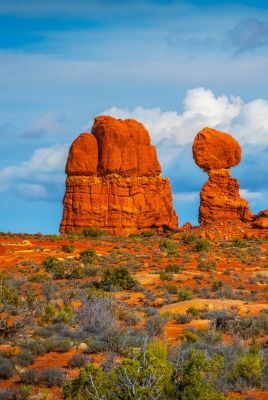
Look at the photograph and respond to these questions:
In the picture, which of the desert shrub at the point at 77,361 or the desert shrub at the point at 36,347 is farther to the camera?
the desert shrub at the point at 36,347

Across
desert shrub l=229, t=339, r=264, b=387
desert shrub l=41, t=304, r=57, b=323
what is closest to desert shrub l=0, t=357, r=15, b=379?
desert shrub l=229, t=339, r=264, b=387

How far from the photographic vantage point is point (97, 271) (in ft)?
110

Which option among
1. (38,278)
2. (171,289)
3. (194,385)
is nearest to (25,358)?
(194,385)

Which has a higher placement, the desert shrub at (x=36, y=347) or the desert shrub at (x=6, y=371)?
the desert shrub at (x=36, y=347)

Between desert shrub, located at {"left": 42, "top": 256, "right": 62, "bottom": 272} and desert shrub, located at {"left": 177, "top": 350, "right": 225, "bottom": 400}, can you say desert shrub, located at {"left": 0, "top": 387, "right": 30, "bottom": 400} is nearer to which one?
desert shrub, located at {"left": 177, "top": 350, "right": 225, "bottom": 400}

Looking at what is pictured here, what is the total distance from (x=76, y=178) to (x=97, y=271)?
34.5 meters

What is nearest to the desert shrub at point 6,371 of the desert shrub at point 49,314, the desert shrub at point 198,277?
the desert shrub at point 49,314

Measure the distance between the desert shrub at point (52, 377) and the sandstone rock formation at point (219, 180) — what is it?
53.3 meters

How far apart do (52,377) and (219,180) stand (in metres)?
55.3

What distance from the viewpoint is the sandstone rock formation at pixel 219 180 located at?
64.9 meters

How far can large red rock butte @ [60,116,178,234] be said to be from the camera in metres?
66.4

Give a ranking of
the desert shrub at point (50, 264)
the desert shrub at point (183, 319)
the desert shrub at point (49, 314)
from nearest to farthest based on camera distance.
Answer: the desert shrub at point (49, 314) < the desert shrub at point (183, 319) < the desert shrub at point (50, 264)

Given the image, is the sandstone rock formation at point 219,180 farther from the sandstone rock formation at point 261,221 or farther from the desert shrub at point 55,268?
the desert shrub at point 55,268

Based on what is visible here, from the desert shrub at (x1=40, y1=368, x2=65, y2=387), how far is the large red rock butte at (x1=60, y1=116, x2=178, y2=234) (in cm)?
5327
